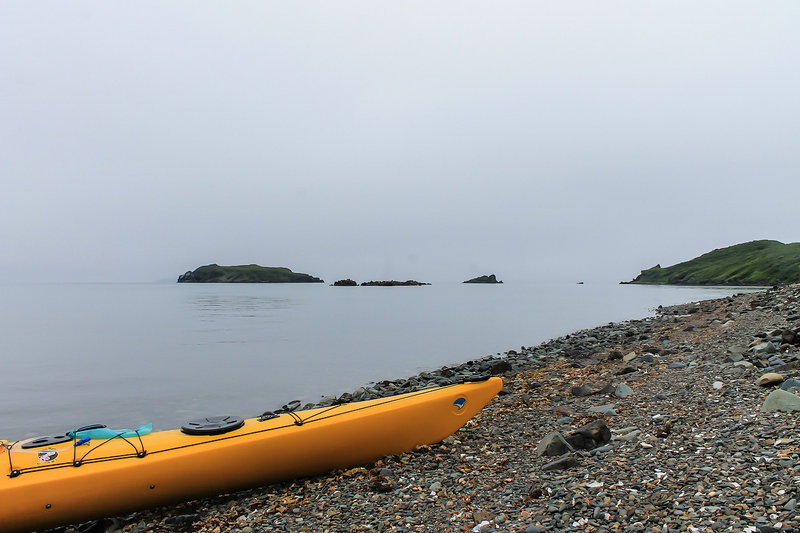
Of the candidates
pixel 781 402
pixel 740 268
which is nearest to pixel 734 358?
pixel 781 402

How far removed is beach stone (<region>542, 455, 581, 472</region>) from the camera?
454 centimetres

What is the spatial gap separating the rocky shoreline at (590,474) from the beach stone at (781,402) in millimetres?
18

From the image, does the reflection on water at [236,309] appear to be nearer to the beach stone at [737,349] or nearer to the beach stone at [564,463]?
the beach stone at [737,349]

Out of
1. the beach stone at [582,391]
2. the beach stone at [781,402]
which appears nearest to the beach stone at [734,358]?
the beach stone at [582,391]

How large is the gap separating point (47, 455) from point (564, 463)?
560 cm

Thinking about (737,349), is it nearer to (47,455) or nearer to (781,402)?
(781,402)

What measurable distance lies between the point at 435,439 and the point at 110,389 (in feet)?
40.5

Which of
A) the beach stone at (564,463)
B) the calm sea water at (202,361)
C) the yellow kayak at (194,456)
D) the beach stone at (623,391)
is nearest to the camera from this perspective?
the beach stone at (564,463)

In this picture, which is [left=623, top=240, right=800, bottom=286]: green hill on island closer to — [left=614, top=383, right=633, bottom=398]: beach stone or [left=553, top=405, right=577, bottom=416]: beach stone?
[left=614, top=383, right=633, bottom=398]: beach stone

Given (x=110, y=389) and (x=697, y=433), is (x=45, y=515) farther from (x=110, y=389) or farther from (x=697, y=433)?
(x=110, y=389)

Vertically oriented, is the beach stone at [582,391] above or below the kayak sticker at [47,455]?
below

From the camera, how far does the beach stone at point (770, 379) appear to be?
5742mm

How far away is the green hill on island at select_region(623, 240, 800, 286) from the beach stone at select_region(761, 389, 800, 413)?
83575mm

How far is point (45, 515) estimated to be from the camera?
4641mm
